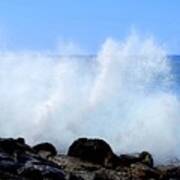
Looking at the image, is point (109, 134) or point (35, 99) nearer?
point (109, 134)

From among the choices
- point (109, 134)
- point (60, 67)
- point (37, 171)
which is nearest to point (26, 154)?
point (37, 171)

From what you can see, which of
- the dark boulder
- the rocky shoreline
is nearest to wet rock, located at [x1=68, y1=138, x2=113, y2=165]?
the rocky shoreline

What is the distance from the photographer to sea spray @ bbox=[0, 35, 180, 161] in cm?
2097

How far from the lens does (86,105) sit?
2602 cm

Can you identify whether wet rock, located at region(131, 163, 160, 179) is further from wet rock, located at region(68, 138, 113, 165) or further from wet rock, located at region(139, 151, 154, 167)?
wet rock, located at region(68, 138, 113, 165)

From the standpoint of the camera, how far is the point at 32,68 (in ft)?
106

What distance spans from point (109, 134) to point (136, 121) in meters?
2.17

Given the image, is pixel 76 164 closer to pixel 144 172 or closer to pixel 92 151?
pixel 92 151

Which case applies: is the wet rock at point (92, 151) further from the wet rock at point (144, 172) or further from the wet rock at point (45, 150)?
the wet rock at point (144, 172)

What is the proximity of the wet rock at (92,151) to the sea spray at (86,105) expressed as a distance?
3621mm

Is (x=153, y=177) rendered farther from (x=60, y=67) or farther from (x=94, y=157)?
(x=60, y=67)

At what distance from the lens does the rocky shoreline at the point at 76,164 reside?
10273mm

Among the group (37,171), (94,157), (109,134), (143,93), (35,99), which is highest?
(143,93)

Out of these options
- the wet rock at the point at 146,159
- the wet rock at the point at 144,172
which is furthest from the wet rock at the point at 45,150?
the wet rock at the point at 144,172
